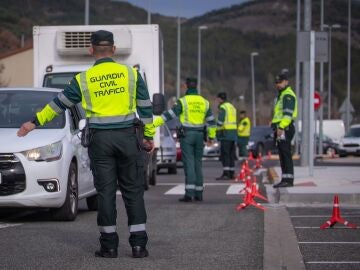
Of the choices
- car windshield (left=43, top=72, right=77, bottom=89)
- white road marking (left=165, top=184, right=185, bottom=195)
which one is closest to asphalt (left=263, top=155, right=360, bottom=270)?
white road marking (left=165, top=184, right=185, bottom=195)

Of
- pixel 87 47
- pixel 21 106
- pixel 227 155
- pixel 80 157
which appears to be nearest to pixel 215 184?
pixel 227 155

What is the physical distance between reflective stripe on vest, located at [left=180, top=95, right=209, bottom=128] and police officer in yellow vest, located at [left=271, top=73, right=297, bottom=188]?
1401 millimetres

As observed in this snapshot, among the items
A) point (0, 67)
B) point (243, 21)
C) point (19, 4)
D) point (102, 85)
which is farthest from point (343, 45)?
point (102, 85)

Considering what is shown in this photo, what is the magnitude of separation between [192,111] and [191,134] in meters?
0.35

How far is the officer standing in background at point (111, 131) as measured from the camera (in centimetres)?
882

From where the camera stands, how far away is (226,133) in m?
21.7

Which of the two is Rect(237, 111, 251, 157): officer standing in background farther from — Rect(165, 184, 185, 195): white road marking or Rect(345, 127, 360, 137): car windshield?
Rect(345, 127, 360, 137): car windshield

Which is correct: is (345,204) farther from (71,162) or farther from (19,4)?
(19,4)

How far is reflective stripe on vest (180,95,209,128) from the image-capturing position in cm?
1528

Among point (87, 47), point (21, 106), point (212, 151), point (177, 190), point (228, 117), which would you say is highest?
point (87, 47)

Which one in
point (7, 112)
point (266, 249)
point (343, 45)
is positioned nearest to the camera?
point (266, 249)

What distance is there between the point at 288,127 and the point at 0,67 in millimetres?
35464

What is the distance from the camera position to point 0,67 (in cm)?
5006

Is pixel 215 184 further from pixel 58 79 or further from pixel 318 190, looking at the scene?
pixel 318 190
